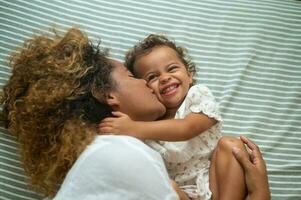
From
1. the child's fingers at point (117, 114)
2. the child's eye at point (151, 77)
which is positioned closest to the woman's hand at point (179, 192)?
the child's fingers at point (117, 114)

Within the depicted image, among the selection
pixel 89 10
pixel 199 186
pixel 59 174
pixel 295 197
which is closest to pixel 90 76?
pixel 59 174

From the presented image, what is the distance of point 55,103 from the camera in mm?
1057

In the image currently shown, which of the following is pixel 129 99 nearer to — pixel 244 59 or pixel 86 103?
pixel 86 103

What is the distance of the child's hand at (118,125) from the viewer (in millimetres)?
1080

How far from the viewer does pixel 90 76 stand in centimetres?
110

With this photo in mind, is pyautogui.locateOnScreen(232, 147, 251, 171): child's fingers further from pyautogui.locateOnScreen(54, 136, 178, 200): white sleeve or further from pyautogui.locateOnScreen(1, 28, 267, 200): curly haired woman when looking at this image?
pyautogui.locateOnScreen(54, 136, 178, 200): white sleeve

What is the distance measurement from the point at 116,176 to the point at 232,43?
774mm

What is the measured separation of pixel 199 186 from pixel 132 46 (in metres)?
0.51

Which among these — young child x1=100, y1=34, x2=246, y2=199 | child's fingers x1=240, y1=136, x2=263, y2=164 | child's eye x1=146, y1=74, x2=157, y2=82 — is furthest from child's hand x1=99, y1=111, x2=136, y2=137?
child's fingers x1=240, y1=136, x2=263, y2=164

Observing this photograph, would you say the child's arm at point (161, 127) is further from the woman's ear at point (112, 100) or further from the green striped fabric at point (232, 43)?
the green striped fabric at point (232, 43)

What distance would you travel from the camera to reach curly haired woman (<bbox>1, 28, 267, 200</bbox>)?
0.94 metres

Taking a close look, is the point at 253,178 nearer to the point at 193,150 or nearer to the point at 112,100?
the point at 193,150

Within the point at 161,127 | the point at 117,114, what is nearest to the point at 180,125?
the point at 161,127

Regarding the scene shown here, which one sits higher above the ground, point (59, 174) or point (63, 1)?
point (63, 1)
